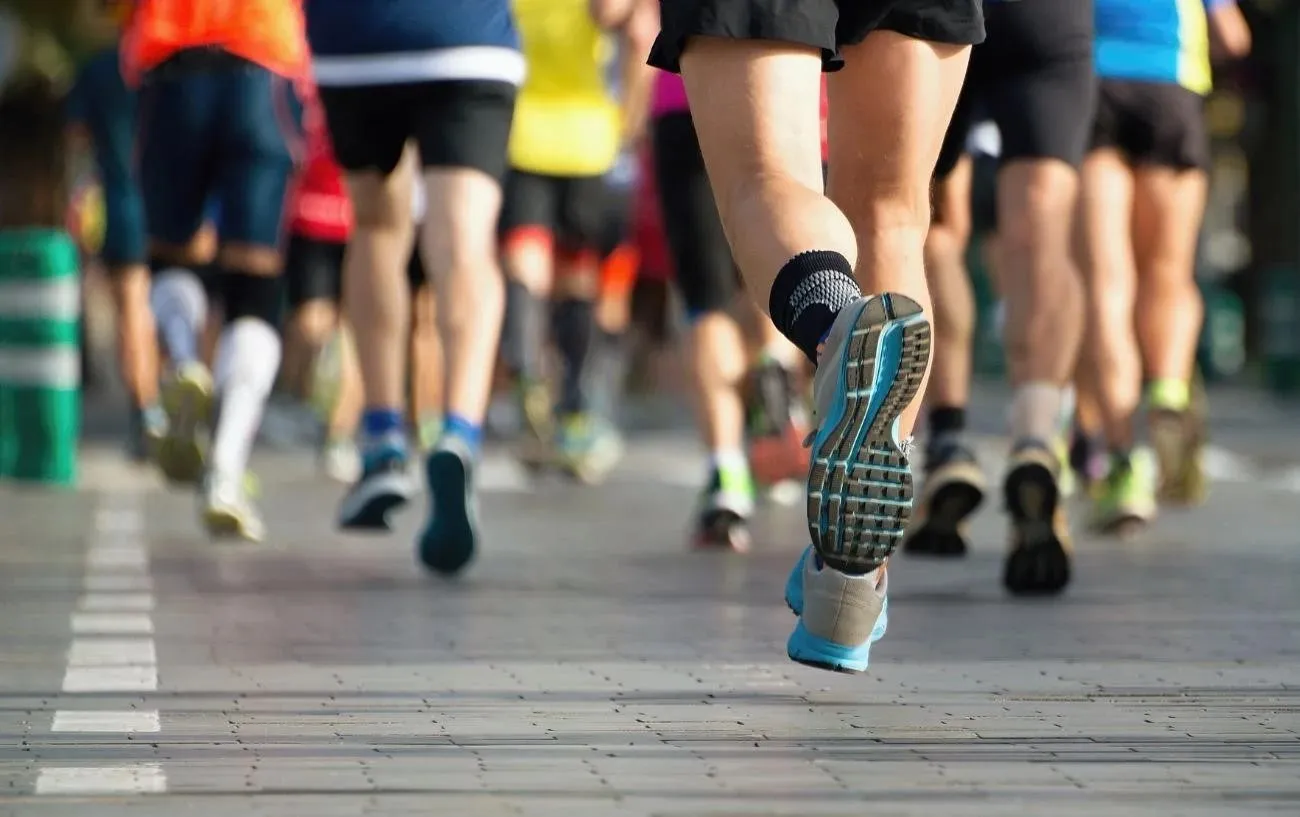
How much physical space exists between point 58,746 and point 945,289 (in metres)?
4.75

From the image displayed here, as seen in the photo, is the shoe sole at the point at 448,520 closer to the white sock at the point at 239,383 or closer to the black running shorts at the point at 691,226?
the white sock at the point at 239,383

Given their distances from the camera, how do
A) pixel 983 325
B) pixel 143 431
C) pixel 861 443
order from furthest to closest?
pixel 983 325
pixel 143 431
pixel 861 443

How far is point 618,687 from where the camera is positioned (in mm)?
5164

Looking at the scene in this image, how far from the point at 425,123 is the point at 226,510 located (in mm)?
1559

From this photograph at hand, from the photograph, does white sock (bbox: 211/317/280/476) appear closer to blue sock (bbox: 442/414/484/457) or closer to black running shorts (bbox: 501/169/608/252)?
blue sock (bbox: 442/414/484/457)

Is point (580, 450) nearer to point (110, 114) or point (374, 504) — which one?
point (110, 114)

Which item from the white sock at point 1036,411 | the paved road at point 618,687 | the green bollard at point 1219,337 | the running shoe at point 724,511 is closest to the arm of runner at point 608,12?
the running shoe at point 724,511

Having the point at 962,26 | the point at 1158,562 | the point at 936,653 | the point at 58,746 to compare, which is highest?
the point at 962,26

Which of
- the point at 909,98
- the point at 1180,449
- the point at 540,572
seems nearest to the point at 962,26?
the point at 909,98

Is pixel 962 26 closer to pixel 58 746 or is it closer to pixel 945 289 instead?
pixel 58 746

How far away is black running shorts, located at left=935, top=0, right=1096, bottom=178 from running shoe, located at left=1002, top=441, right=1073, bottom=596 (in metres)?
0.85

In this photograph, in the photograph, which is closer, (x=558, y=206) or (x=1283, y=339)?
(x=558, y=206)

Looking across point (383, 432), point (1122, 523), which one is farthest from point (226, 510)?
point (1122, 523)

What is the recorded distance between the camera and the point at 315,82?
8016 mm
